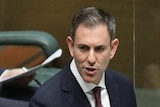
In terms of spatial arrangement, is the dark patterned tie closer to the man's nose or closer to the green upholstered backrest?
the man's nose

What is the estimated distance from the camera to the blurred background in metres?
2.57

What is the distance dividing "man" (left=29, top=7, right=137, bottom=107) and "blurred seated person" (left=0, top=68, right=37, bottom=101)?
0.37m

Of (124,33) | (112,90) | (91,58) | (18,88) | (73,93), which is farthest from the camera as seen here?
(124,33)

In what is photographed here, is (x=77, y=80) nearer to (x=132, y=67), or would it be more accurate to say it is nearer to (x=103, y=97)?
(x=103, y=97)

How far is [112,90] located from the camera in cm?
156

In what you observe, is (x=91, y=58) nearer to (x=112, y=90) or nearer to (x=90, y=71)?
(x=90, y=71)

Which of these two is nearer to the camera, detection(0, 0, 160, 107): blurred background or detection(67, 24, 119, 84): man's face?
detection(67, 24, 119, 84): man's face

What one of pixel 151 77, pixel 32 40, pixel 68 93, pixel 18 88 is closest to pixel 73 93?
pixel 68 93

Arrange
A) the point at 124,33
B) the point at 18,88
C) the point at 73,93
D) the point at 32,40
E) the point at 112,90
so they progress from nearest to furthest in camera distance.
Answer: the point at 73,93 → the point at 112,90 → the point at 18,88 → the point at 32,40 → the point at 124,33

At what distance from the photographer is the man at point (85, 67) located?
1.36 meters

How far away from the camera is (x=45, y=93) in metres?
1.42

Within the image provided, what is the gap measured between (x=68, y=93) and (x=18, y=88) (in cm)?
45

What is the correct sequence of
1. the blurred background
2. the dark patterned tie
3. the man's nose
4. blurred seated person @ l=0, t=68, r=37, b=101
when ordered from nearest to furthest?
the man's nose < the dark patterned tie < blurred seated person @ l=0, t=68, r=37, b=101 < the blurred background

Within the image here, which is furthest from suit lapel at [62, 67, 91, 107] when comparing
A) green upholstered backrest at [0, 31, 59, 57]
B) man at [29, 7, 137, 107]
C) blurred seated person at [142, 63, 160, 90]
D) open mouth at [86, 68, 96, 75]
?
blurred seated person at [142, 63, 160, 90]
